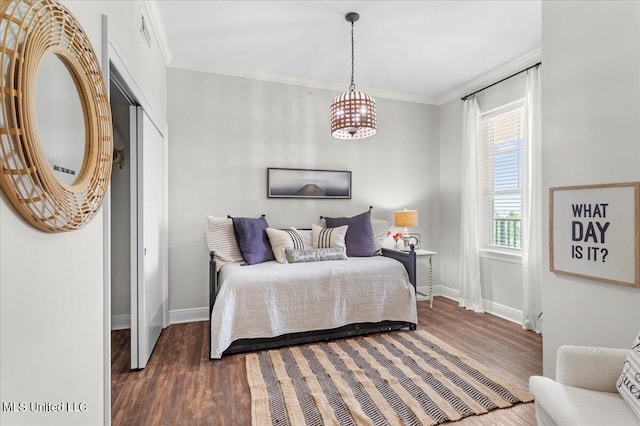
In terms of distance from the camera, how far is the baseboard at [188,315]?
3500 millimetres

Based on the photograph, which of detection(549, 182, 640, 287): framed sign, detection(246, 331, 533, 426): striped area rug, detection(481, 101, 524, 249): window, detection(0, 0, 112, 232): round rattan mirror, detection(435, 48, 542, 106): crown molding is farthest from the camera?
detection(481, 101, 524, 249): window

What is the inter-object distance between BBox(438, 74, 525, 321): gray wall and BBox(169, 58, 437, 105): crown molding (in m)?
0.63

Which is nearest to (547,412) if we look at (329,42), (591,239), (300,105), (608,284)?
(608,284)

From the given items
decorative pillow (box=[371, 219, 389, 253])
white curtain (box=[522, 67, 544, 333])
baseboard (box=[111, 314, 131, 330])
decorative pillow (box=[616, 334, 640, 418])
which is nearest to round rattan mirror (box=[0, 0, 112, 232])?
decorative pillow (box=[616, 334, 640, 418])

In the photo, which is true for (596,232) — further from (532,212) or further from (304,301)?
(304,301)

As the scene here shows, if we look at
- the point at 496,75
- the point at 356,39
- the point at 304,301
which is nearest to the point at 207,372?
the point at 304,301

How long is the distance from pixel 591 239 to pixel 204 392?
2.54 meters

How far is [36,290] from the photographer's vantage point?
3.10ft

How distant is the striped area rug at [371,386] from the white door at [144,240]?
2.76ft

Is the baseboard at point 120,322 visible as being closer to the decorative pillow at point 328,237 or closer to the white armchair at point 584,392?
the decorative pillow at point 328,237

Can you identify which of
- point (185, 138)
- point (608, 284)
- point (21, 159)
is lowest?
point (608, 284)

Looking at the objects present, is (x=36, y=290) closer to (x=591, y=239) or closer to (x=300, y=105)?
(x=591, y=239)

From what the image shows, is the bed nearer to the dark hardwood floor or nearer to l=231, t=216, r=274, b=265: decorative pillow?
l=231, t=216, r=274, b=265: decorative pillow

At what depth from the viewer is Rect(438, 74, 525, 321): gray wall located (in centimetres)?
354
